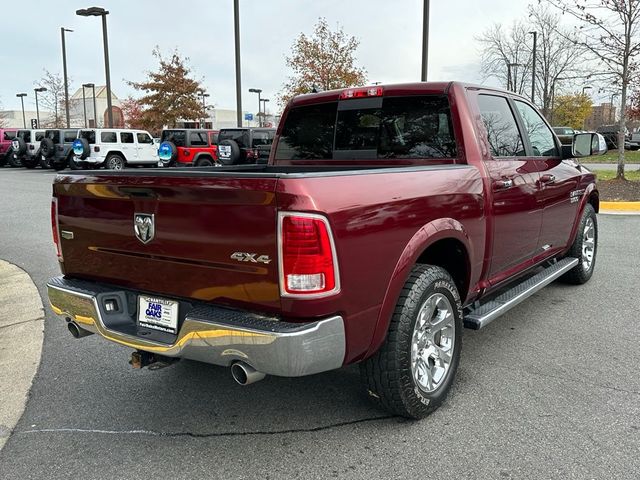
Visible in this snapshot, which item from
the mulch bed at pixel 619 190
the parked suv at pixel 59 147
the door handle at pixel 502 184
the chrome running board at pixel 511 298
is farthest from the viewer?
the parked suv at pixel 59 147

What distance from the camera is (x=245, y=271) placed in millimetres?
2527

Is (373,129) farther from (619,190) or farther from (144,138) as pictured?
(144,138)

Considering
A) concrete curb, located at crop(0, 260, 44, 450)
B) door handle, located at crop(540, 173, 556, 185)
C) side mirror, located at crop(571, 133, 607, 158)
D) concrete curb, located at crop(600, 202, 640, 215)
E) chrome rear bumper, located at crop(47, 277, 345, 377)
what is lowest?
concrete curb, located at crop(0, 260, 44, 450)

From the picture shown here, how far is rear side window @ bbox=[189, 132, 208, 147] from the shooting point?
22.7 m

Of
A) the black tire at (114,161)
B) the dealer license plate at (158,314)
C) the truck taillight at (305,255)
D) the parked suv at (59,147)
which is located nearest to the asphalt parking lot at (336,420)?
the dealer license plate at (158,314)

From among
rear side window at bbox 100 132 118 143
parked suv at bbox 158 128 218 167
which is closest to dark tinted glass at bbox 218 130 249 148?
parked suv at bbox 158 128 218 167

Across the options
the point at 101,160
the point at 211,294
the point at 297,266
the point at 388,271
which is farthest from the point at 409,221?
the point at 101,160

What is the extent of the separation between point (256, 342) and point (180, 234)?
67cm

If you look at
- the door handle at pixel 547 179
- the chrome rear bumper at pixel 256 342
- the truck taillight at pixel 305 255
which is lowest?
the chrome rear bumper at pixel 256 342

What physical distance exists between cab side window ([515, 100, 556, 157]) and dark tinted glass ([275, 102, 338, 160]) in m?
1.54

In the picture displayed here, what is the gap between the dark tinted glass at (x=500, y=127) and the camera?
3961 millimetres

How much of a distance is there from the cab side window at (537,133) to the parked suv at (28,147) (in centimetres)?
2866

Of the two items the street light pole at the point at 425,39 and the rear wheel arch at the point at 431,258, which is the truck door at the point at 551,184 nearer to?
the rear wheel arch at the point at 431,258

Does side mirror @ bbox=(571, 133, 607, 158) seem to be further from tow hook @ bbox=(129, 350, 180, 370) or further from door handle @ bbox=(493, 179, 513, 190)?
tow hook @ bbox=(129, 350, 180, 370)
